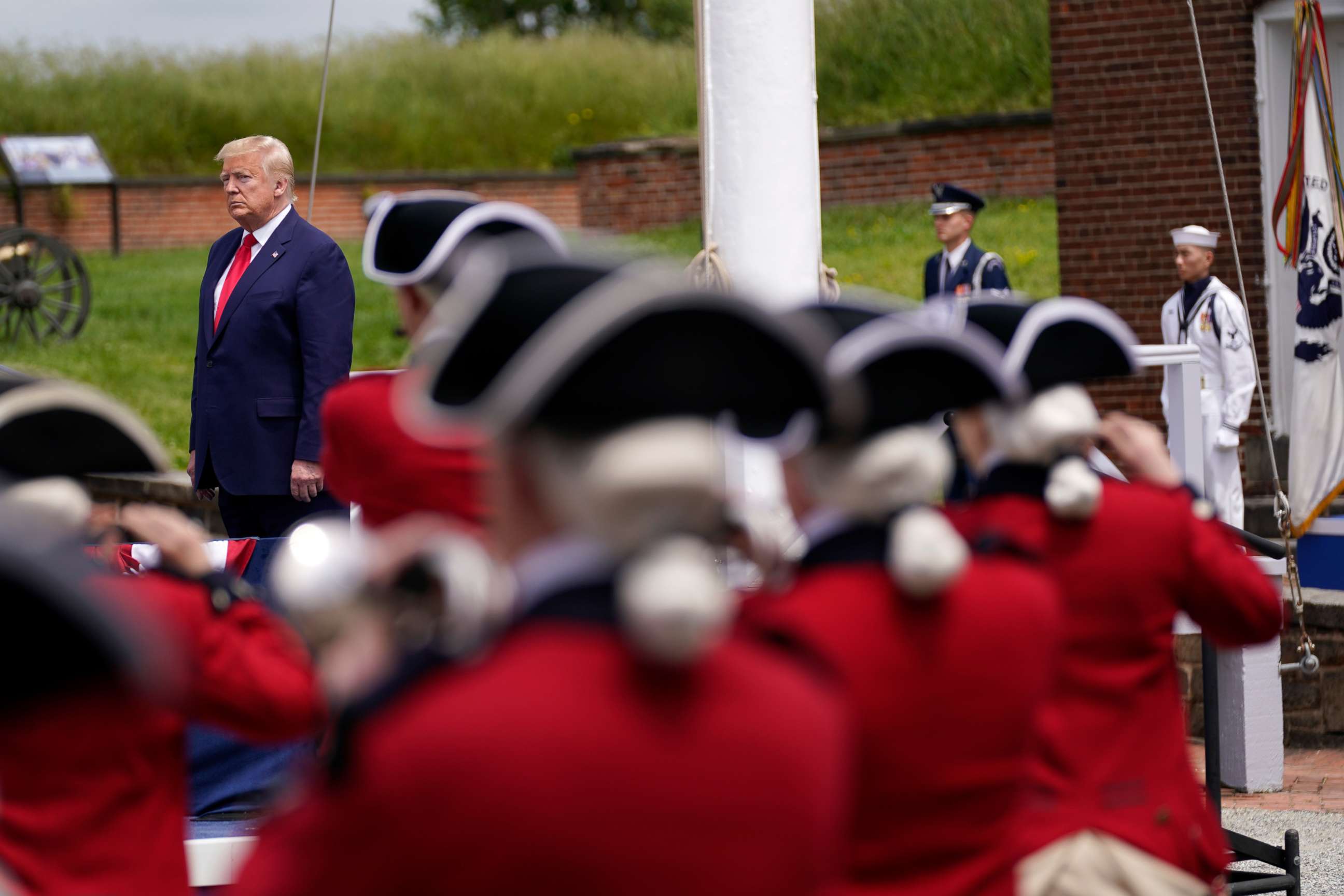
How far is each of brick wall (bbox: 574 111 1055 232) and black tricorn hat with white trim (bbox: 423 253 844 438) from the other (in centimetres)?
1724

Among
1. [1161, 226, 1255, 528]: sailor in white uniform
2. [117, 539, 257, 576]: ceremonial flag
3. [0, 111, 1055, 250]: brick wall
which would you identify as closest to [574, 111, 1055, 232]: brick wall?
[0, 111, 1055, 250]: brick wall

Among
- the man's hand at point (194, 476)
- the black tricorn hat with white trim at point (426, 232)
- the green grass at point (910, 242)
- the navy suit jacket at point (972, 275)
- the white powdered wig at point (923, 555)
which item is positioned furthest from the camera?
the green grass at point (910, 242)

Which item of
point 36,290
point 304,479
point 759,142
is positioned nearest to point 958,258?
point 759,142

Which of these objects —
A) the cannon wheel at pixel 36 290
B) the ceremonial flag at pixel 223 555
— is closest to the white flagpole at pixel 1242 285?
the ceremonial flag at pixel 223 555

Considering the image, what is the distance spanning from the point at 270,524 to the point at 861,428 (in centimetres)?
405

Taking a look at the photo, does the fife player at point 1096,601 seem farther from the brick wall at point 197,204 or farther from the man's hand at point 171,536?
the brick wall at point 197,204

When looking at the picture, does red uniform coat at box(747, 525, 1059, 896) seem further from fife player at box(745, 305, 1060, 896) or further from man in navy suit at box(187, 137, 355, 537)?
man in navy suit at box(187, 137, 355, 537)

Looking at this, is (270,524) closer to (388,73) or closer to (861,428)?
(861,428)

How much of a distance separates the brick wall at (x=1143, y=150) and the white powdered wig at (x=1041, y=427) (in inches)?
360

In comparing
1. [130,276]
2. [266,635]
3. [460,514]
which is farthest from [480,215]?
[130,276]

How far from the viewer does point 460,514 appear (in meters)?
3.22

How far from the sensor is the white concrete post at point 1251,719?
21.4 ft

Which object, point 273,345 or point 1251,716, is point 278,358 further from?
point 1251,716

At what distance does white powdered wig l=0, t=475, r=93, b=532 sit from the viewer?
85.7 inches
